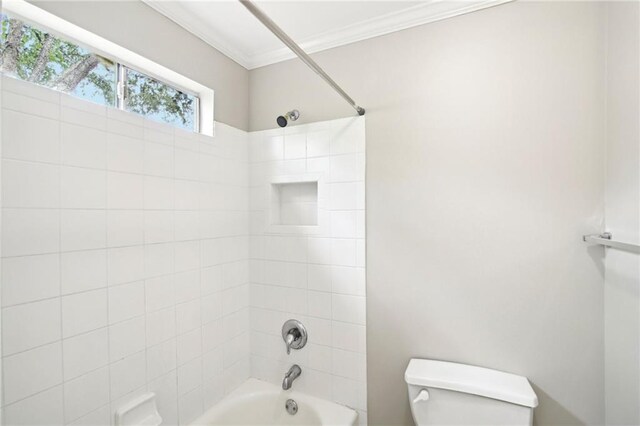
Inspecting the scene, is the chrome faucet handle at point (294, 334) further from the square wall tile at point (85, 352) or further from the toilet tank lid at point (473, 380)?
the square wall tile at point (85, 352)

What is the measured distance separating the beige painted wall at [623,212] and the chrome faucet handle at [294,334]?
4.57 feet

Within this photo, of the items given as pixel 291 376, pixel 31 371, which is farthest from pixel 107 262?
pixel 291 376

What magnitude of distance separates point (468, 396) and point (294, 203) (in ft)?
4.40

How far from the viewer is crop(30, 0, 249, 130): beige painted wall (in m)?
1.23

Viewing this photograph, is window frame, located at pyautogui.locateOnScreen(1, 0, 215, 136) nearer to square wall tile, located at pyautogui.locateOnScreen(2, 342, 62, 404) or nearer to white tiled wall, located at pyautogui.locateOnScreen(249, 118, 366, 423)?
white tiled wall, located at pyautogui.locateOnScreen(249, 118, 366, 423)

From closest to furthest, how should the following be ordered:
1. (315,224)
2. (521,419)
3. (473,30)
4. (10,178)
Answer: (10,178), (521,419), (473,30), (315,224)

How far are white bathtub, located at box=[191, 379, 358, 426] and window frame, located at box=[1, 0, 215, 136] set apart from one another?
5.10 feet

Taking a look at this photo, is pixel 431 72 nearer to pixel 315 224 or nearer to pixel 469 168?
pixel 469 168

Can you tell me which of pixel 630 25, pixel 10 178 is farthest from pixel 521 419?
pixel 10 178

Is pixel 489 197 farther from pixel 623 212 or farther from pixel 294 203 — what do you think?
pixel 294 203

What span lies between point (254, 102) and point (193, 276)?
117 centimetres

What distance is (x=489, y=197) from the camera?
4.73 ft

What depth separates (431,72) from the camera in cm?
155

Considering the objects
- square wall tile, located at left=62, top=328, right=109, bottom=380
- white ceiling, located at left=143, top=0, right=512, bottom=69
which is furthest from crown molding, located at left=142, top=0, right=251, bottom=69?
square wall tile, located at left=62, top=328, right=109, bottom=380
